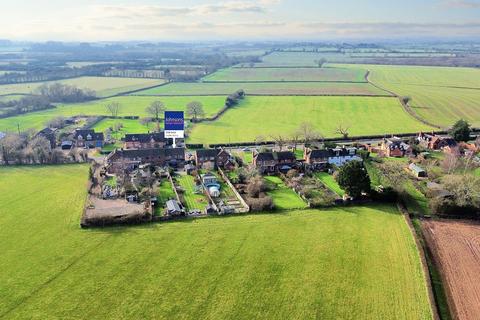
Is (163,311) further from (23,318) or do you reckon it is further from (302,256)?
(302,256)

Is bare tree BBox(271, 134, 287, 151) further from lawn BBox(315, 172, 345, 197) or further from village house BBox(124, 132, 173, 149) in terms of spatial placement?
village house BBox(124, 132, 173, 149)

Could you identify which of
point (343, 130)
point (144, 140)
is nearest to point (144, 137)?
point (144, 140)

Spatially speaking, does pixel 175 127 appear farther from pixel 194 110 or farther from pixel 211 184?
pixel 194 110

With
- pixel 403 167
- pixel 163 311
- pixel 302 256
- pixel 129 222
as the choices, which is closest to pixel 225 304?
pixel 163 311

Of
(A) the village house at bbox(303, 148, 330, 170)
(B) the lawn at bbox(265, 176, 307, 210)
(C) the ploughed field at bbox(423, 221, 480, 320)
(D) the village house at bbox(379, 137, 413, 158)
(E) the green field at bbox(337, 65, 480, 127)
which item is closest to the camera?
(C) the ploughed field at bbox(423, 221, 480, 320)

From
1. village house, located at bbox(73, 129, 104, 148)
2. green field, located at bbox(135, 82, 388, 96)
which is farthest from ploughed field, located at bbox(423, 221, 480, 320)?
green field, located at bbox(135, 82, 388, 96)

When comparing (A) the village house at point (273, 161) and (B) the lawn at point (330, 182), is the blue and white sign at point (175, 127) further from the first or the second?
(B) the lawn at point (330, 182)
